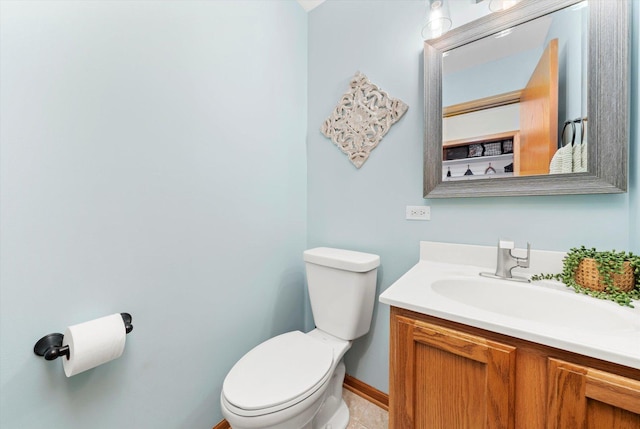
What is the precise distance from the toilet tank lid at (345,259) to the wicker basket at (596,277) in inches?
28.6

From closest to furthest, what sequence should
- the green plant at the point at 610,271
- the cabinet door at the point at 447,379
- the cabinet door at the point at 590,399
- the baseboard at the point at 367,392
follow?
1. the cabinet door at the point at 590,399
2. the cabinet door at the point at 447,379
3. the green plant at the point at 610,271
4. the baseboard at the point at 367,392

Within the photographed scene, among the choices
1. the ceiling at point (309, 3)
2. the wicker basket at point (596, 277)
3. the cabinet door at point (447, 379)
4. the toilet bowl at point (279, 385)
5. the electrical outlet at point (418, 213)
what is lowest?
the toilet bowl at point (279, 385)

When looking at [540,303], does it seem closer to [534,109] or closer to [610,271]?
[610,271]

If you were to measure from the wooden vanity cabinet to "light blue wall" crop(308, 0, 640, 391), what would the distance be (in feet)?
1.82

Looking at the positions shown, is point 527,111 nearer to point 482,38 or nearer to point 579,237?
point 482,38

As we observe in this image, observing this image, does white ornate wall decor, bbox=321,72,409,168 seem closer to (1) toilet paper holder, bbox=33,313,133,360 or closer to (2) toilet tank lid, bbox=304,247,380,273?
(2) toilet tank lid, bbox=304,247,380,273

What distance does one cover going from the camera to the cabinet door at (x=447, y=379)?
2.02 feet

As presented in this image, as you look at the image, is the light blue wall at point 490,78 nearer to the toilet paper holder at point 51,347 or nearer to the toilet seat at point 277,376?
the toilet seat at point 277,376

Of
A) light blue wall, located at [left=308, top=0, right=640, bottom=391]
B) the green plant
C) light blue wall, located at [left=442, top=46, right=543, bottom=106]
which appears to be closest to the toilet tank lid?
light blue wall, located at [left=308, top=0, right=640, bottom=391]

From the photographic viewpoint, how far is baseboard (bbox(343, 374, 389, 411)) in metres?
1.36

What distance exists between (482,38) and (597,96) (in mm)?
488

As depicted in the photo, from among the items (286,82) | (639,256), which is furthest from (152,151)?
(639,256)

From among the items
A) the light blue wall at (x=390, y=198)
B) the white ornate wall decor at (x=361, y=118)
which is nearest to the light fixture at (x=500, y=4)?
the light blue wall at (x=390, y=198)

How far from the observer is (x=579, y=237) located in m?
0.90
